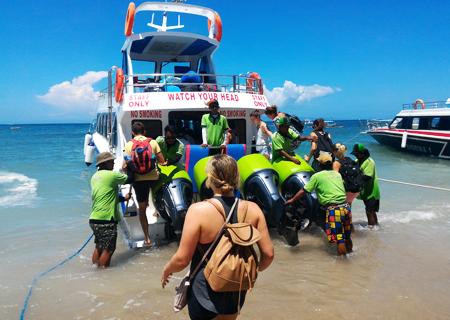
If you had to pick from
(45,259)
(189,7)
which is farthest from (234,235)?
(189,7)

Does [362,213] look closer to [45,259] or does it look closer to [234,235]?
[45,259]

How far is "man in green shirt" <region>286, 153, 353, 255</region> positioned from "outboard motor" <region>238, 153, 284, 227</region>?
1.61 feet

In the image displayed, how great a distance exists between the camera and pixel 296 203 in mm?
6324

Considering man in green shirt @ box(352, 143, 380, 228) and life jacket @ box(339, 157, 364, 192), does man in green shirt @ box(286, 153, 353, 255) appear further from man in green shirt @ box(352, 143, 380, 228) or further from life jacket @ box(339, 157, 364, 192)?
man in green shirt @ box(352, 143, 380, 228)

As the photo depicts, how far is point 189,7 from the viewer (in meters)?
10.5

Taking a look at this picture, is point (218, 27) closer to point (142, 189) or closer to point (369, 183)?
point (369, 183)

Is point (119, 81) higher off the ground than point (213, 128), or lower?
higher

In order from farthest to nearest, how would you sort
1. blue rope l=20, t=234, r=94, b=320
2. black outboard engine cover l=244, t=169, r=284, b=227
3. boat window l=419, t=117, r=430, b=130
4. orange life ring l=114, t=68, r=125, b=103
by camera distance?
boat window l=419, t=117, r=430, b=130 < orange life ring l=114, t=68, r=125, b=103 < black outboard engine cover l=244, t=169, r=284, b=227 < blue rope l=20, t=234, r=94, b=320

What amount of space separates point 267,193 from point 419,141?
2140 cm

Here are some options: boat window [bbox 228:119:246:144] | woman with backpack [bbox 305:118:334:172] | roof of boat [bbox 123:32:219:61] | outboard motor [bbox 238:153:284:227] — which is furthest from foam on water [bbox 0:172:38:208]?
woman with backpack [bbox 305:118:334:172]

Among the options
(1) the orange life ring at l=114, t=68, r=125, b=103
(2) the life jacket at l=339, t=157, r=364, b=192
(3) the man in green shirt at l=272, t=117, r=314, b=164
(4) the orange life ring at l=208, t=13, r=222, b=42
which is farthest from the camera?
(4) the orange life ring at l=208, t=13, r=222, b=42

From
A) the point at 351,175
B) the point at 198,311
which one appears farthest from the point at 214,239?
the point at 351,175

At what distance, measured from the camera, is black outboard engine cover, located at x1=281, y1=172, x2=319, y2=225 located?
20.1 ft

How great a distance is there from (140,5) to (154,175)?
5.54 metres
